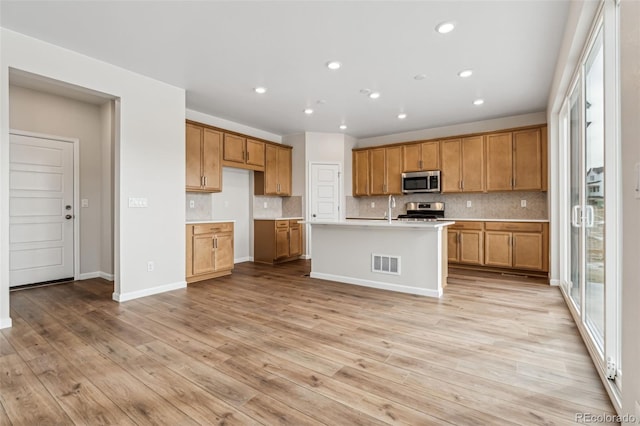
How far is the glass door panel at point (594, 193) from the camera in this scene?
7.28 feet

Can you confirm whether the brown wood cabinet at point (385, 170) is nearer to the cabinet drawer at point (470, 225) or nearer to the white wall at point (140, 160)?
the cabinet drawer at point (470, 225)

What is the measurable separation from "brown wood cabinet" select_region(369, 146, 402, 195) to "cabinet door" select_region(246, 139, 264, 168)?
2326 mm

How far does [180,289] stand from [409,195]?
4.66 m

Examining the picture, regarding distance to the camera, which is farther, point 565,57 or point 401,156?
point 401,156

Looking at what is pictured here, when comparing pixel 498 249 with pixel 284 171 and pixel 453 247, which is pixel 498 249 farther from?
pixel 284 171

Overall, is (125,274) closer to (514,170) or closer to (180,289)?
(180,289)

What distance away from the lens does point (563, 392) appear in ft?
5.95

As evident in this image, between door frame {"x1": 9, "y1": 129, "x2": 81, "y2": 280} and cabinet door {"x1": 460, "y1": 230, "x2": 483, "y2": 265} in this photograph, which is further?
cabinet door {"x1": 460, "y1": 230, "x2": 483, "y2": 265}

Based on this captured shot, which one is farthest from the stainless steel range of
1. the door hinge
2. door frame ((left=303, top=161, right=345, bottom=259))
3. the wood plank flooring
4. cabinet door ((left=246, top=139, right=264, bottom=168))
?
the door hinge

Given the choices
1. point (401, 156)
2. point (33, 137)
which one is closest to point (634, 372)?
point (401, 156)

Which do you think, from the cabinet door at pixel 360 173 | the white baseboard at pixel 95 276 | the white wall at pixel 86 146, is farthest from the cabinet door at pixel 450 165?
the white baseboard at pixel 95 276

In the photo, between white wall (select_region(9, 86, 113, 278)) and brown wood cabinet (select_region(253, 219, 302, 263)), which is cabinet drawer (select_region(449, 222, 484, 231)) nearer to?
brown wood cabinet (select_region(253, 219, 302, 263))

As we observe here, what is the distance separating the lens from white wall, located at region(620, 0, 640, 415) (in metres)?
1.24

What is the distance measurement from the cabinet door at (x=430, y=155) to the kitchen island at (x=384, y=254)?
210 cm
